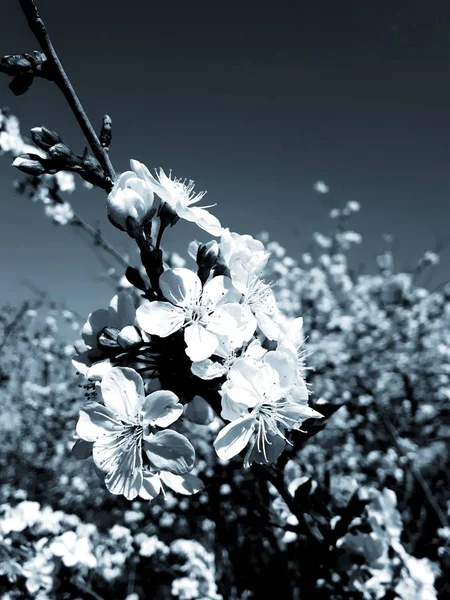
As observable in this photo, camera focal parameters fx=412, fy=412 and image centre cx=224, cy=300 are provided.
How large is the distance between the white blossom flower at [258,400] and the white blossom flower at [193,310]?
93mm

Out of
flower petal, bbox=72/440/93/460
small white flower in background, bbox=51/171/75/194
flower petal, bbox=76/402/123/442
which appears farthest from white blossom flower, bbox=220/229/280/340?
small white flower in background, bbox=51/171/75/194

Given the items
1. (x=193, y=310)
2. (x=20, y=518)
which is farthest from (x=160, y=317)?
(x=20, y=518)

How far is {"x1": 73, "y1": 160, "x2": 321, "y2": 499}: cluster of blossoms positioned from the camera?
3.26 ft

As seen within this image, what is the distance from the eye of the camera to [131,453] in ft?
3.55

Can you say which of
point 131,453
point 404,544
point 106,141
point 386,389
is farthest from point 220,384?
point 386,389

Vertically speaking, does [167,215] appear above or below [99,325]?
above

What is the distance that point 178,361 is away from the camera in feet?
3.64

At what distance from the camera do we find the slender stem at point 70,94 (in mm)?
1028

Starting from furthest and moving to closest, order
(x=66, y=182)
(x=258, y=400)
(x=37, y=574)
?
(x=66, y=182)
(x=37, y=574)
(x=258, y=400)

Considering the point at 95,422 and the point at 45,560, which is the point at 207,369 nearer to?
the point at 95,422

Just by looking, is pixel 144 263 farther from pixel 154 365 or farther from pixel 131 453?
pixel 131 453

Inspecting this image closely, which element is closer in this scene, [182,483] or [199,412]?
[182,483]

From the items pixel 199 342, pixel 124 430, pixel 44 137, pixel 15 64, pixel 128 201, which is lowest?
pixel 124 430

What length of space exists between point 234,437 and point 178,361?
25cm
